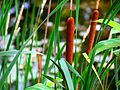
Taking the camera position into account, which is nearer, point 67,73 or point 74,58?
point 67,73

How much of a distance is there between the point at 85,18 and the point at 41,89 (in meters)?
2.71

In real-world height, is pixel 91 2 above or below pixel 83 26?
above

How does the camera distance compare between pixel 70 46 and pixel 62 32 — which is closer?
pixel 70 46

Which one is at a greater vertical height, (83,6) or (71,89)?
(83,6)

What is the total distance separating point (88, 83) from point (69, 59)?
6 centimetres

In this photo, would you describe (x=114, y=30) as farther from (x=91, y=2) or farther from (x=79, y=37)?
(x=91, y=2)

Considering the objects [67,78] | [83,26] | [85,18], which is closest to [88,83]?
[67,78]

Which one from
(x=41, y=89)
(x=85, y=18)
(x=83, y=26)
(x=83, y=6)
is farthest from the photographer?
(x=83, y=6)

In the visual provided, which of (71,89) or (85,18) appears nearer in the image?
(71,89)

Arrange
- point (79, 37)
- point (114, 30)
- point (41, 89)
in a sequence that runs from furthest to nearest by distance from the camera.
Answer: point (79, 37) → point (114, 30) → point (41, 89)

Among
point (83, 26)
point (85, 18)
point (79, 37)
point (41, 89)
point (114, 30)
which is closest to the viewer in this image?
point (41, 89)

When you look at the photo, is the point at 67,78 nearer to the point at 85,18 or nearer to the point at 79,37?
the point at 79,37

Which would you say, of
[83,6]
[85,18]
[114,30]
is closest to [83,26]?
[85,18]

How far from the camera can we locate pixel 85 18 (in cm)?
330
